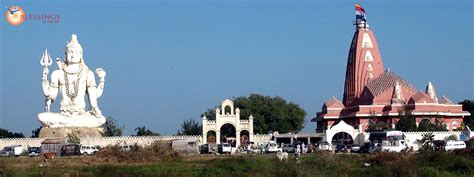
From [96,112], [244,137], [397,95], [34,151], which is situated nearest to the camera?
[34,151]

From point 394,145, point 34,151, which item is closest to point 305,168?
point 394,145

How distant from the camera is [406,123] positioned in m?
86.3

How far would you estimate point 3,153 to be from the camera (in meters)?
69.9

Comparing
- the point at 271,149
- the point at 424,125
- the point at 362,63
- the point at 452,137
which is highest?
the point at 362,63

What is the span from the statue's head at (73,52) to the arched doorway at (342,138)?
24814 mm

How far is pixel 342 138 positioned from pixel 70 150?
27284 millimetres

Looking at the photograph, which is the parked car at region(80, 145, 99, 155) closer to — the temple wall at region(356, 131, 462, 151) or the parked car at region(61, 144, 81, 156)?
the parked car at region(61, 144, 81, 156)

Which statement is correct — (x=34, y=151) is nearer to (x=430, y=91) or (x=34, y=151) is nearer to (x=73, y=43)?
(x=73, y=43)

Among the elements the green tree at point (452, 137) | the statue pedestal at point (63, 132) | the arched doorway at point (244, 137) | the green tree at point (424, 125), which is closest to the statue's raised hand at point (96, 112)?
the statue pedestal at point (63, 132)

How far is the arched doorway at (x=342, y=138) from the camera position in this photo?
7893 cm

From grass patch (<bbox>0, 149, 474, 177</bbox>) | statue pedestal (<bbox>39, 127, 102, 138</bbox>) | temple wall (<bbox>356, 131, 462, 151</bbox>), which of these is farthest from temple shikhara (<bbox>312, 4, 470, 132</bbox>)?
grass patch (<bbox>0, 149, 474, 177</bbox>)

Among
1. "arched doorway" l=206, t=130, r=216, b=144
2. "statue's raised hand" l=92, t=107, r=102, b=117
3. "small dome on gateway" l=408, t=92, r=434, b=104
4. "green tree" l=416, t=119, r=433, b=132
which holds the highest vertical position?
"small dome on gateway" l=408, t=92, r=434, b=104

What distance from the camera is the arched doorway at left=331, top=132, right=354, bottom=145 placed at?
259 feet

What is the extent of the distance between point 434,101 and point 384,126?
290 inches
